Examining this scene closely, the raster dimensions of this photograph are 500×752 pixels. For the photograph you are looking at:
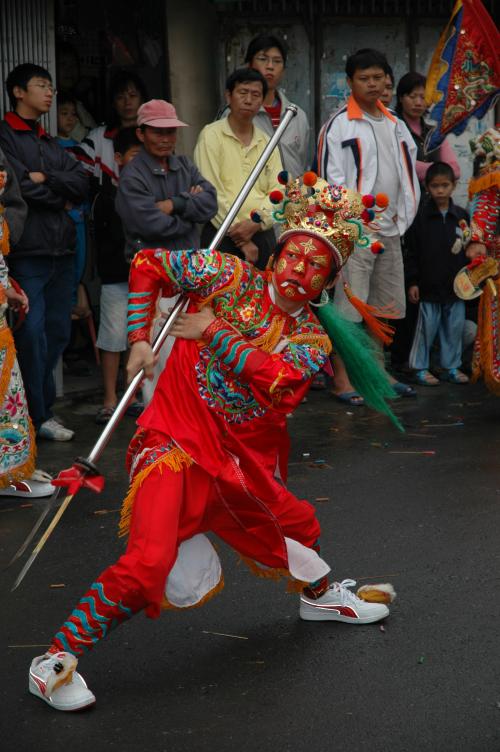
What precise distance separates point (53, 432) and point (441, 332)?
326cm

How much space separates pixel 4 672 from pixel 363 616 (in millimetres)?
1304

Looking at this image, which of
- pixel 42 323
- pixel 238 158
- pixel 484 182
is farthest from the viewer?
pixel 238 158

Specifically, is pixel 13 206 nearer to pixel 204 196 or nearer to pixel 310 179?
pixel 204 196

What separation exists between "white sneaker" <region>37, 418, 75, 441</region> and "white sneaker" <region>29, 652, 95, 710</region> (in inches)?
130

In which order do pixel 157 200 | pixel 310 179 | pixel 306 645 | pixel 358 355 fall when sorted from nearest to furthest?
pixel 310 179 → pixel 306 645 → pixel 358 355 → pixel 157 200

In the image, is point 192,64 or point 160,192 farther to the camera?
point 192,64

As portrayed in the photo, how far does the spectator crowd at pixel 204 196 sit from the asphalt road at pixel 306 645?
1269 mm

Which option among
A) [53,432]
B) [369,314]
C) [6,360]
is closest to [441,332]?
[53,432]

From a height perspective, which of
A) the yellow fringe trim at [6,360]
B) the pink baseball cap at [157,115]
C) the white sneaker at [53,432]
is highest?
the pink baseball cap at [157,115]

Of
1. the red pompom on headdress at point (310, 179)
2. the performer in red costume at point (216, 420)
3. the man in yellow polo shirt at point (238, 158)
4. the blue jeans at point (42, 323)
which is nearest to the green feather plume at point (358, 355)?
the performer in red costume at point (216, 420)

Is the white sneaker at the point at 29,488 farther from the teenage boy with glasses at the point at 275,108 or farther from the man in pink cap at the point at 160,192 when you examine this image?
the teenage boy with glasses at the point at 275,108

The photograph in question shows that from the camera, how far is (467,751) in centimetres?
341

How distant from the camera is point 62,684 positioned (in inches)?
143

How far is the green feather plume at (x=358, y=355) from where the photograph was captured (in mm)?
4281
